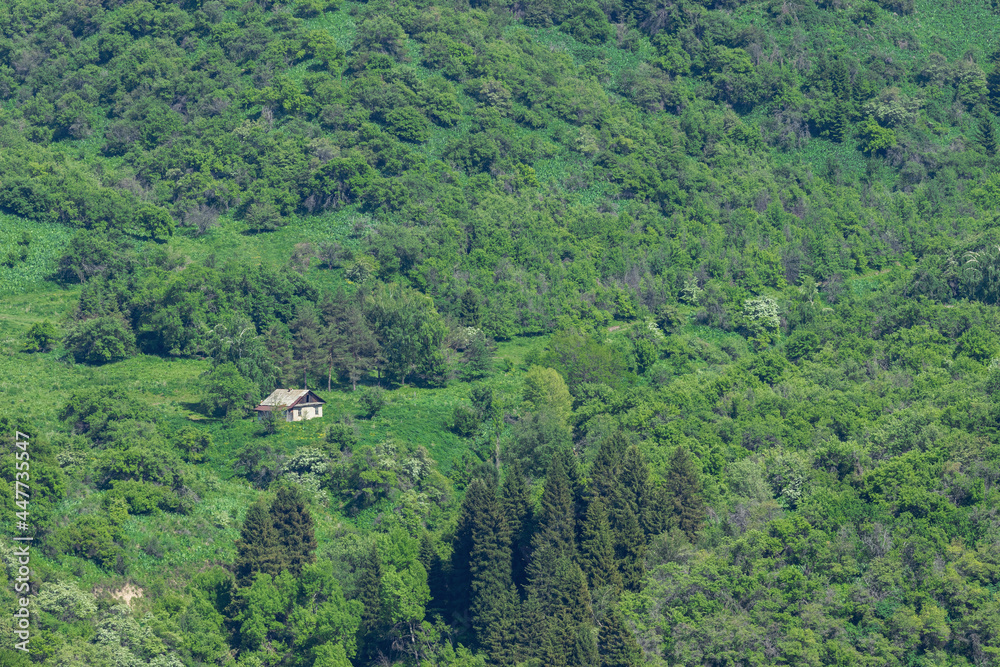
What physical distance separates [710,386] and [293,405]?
117 ft

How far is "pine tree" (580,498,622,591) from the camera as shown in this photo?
105750 millimetres

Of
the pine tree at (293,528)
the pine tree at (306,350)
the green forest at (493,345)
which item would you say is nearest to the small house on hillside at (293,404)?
the green forest at (493,345)

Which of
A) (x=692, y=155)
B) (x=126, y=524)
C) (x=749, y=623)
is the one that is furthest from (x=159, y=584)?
(x=692, y=155)

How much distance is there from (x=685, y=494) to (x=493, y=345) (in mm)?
40514

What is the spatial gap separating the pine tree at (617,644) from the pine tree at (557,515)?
8.79 m

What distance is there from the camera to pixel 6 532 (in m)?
103

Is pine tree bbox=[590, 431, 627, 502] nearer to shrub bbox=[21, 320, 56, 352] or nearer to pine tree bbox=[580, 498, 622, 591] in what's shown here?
pine tree bbox=[580, 498, 622, 591]

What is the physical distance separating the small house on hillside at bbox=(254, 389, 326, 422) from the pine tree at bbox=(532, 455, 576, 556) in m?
28.5

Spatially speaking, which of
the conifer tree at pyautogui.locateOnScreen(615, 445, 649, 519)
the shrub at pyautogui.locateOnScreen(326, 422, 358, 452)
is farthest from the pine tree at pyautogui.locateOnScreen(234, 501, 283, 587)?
the conifer tree at pyautogui.locateOnScreen(615, 445, 649, 519)

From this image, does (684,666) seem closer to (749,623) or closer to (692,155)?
(749,623)

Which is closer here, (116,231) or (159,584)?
(159,584)

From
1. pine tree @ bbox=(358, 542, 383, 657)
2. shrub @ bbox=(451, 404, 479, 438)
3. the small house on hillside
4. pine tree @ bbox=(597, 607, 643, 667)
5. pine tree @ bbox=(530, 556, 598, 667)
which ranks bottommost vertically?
the small house on hillside

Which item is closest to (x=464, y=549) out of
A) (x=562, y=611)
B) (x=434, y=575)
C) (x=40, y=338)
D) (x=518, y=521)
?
(x=434, y=575)

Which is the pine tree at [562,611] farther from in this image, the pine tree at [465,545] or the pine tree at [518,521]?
the pine tree at [465,545]
